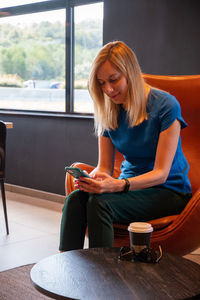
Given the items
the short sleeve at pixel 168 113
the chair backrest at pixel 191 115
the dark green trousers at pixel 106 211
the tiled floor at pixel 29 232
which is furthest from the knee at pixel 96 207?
the tiled floor at pixel 29 232

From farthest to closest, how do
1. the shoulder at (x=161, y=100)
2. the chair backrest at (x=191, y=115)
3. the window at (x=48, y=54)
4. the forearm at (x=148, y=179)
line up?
the window at (x=48, y=54) → the chair backrest at (x=191, y=115) → the shoulder at (x=161, y=100) → the forearm at (x=148, y=179)

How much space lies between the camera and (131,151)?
2.07m

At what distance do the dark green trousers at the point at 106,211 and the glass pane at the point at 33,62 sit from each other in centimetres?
277

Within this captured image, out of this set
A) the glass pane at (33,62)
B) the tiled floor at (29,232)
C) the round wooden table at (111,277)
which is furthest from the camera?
the glass pane at (33,62)

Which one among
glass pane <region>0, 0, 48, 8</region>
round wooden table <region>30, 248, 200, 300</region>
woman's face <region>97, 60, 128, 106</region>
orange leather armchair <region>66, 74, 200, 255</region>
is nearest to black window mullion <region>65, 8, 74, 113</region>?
glass pane <region>0, 0, 48, 8</region>

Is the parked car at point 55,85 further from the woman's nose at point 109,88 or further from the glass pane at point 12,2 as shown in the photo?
the woman's nose at point 109,88

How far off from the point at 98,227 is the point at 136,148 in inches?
20.3

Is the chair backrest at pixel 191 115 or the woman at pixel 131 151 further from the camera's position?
the chair backrest at pixel 191 115

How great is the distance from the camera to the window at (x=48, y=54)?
4355 millimetres

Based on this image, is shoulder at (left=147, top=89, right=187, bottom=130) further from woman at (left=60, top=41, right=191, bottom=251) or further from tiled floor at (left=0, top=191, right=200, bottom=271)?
tiled floor at (left=0, top=191, right=200, bottom=271)

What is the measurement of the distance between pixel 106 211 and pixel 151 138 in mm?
445

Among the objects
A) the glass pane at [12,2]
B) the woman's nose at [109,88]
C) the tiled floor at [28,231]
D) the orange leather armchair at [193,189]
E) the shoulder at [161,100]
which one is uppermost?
the glass pane at [12,2]

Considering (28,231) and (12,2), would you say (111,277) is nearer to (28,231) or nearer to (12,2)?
(28,231)

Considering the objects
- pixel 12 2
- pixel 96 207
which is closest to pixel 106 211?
Answer: pixel 96 207
